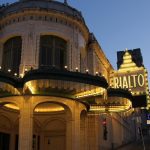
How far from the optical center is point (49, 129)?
28.5 m

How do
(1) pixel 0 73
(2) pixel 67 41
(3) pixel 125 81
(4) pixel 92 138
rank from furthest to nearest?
(3) pixel 125 81 → (4) pixel 92 138 → (2) pixel 67 41 → (1) pixel 0 73

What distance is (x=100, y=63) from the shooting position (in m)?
34.7

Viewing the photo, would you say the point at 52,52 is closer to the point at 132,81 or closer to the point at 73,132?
the point at 73,132

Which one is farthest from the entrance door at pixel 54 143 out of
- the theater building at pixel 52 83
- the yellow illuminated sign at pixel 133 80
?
the yellow illuminated sign at pixel 133 80

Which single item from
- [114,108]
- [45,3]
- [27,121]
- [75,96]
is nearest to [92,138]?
[114,108]

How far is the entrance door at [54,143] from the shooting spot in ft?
92.9

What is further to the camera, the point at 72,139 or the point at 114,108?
the point at 114,108

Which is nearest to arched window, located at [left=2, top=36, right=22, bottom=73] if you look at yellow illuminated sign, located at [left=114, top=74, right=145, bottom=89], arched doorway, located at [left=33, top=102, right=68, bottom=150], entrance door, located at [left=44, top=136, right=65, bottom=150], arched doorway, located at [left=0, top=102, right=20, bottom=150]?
arched doorway, located at [left=0, top=102, right=20, bottom=150]

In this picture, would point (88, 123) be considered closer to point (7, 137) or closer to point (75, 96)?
point (75, 96)

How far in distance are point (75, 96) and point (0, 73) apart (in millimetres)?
6165

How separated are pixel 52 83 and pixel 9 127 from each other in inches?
323

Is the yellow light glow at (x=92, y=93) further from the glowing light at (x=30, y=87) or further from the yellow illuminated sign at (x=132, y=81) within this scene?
the yellow illuminated sign at (x=132, y=81)

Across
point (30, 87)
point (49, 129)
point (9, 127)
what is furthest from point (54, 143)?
point (30, 87)

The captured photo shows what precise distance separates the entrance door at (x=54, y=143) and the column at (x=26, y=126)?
678cm
